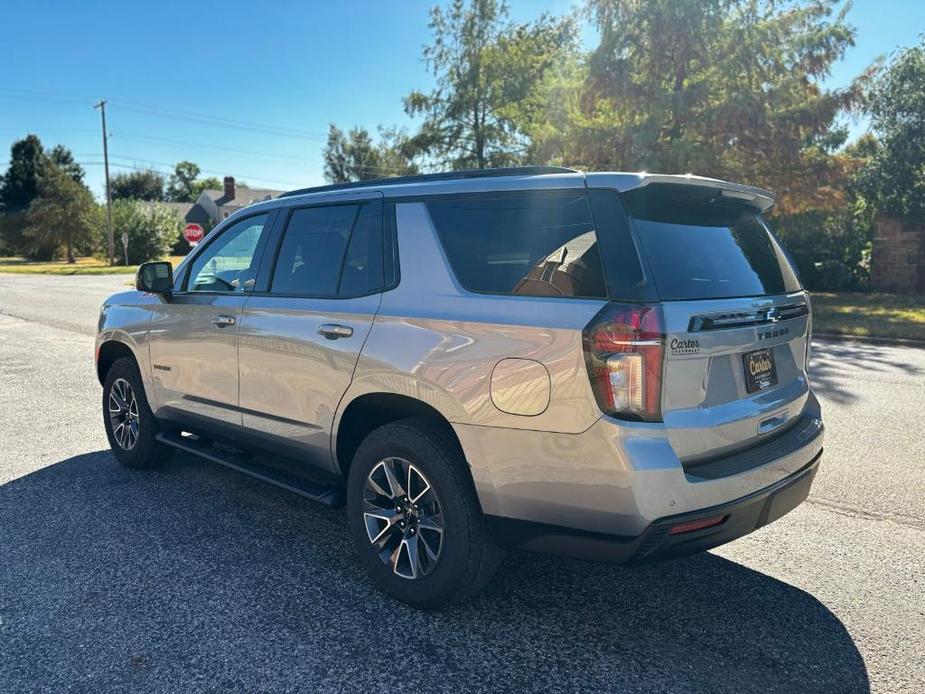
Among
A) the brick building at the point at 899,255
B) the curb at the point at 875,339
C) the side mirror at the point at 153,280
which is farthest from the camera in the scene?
the brick building at the point at 899,255

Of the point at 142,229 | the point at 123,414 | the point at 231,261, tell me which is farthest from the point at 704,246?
the point at 142,229

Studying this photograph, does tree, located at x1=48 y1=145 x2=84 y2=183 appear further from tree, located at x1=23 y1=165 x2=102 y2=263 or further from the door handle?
the door handle

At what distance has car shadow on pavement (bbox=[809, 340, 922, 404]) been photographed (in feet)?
26.1

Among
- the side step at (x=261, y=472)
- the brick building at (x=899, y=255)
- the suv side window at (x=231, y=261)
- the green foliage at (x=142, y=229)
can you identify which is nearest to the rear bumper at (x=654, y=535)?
the side step at (x=261, y=472)

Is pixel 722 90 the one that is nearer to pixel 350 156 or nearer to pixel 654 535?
pixel 654 535

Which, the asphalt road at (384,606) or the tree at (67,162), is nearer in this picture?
the asphalt road at (384,606)

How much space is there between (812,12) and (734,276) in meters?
16.8

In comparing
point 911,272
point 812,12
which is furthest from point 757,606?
point 911,272

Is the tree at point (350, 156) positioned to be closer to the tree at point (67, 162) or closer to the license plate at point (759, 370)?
the tree at point (67, 162)

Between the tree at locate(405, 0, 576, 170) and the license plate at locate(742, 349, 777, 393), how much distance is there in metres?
27.3

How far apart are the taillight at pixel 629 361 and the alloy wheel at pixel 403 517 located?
91 cm

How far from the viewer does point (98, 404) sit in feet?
23.4

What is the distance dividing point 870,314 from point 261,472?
52.9 feet

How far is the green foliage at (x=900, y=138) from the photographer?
1961 cm
